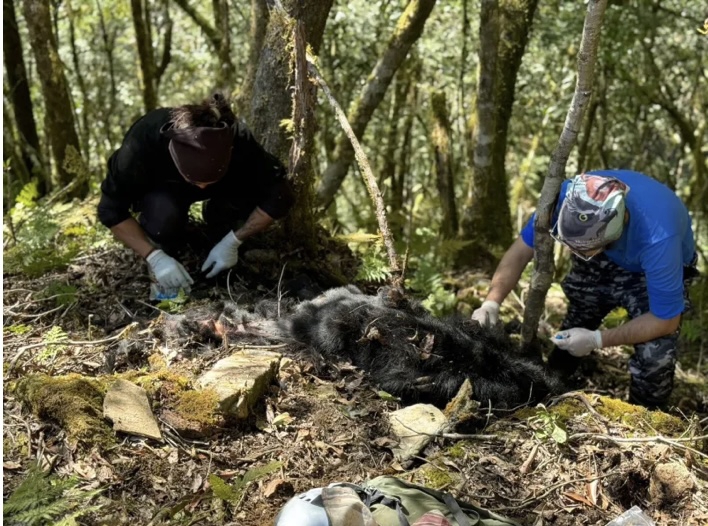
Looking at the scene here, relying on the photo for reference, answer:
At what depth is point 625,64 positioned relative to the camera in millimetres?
8969

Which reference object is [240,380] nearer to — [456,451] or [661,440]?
[456,451]

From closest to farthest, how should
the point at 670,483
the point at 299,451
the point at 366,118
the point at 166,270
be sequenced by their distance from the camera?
the point at 670,483 < the point at 299,451 < the point at 166,270 < the point at 366,118

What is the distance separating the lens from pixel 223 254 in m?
4.18

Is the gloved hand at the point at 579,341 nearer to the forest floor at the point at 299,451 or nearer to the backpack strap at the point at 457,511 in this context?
the forest floor at the point at 299,451

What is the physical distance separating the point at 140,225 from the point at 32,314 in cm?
82

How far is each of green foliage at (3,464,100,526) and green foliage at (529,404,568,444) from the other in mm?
A: 1875

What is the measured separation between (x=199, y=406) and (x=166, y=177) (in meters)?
1.75

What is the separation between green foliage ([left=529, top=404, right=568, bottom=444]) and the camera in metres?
2.95

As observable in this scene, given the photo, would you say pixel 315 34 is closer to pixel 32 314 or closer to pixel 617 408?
pixel 32 314

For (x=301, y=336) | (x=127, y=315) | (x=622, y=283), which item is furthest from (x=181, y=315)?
(x=622, y=283)

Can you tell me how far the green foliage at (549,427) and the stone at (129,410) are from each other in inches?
65.3

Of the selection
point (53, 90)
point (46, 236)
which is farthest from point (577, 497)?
point (53, 90)

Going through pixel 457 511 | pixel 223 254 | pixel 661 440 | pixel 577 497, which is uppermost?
pixel 223 254

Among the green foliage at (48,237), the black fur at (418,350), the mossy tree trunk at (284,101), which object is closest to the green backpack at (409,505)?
the black fur at (418,350)
